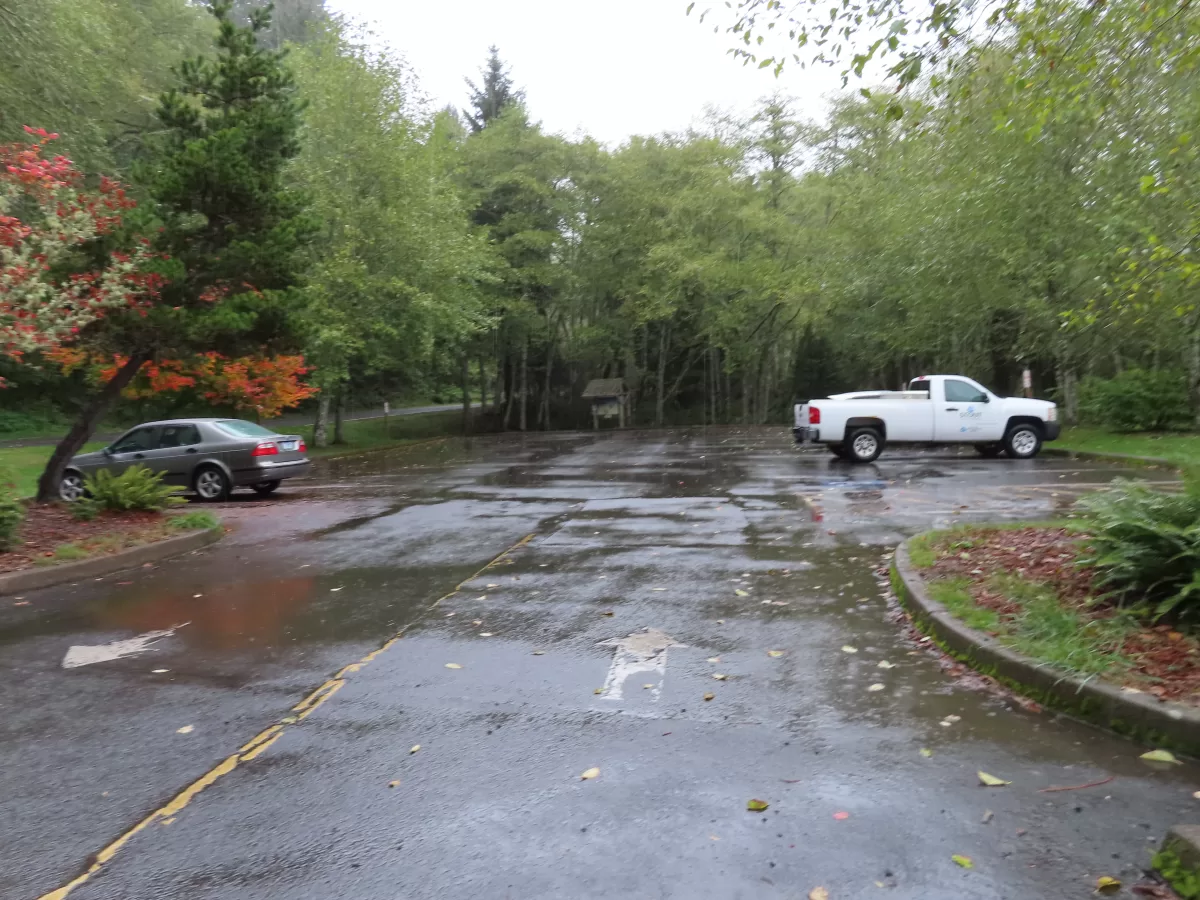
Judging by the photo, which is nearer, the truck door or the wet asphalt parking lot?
the wet asphalt parking lot

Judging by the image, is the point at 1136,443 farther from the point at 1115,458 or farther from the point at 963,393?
the point at 963,393

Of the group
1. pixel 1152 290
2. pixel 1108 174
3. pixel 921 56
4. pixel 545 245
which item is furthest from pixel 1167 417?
pixel 545 245

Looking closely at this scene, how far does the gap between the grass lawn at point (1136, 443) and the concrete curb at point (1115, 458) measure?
124 millimetres

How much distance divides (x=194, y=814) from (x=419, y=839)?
1078 millimetres

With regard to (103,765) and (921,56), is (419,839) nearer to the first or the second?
(103,765)

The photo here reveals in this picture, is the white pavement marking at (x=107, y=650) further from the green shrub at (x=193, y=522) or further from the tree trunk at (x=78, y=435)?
the tree trunk at (x=78, y=435)

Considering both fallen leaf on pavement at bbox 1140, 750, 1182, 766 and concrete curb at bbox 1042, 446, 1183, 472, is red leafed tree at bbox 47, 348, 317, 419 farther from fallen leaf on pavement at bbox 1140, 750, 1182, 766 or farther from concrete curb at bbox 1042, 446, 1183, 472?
concrete curb at bbox 1042, 446, 1183, 472

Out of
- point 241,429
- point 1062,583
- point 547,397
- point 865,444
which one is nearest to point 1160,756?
point 1062,583

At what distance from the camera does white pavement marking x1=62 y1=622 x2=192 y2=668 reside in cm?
623

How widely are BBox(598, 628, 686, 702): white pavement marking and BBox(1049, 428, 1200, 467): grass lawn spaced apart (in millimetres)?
14386

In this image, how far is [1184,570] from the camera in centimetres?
560

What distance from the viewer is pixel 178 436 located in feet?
54.5

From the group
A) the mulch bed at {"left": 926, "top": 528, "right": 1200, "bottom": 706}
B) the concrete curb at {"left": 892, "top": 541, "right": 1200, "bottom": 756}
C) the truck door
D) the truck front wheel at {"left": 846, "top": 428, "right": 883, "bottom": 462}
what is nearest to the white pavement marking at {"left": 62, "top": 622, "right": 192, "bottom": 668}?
the concrete curb at {"left": 892, "top": 541, "right": 1200, "bottom": 756}

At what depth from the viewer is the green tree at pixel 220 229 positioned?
1288 centimetres
